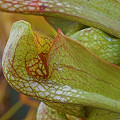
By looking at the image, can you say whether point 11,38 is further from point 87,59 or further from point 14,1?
point 87,59

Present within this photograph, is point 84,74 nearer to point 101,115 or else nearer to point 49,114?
point 101,115

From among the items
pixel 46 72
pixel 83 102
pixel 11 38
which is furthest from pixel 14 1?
pixel 83 102

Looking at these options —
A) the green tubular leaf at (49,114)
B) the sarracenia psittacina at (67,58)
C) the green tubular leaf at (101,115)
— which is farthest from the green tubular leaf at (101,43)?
the green tubular leaf at (49,114)

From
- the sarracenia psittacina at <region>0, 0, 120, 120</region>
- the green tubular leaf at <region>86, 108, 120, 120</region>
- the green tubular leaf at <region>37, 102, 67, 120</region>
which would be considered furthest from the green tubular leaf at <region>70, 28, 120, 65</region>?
the green tubular leaf at <region>37, 102, 67, 120</region>

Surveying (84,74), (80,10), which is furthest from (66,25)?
(84,74)

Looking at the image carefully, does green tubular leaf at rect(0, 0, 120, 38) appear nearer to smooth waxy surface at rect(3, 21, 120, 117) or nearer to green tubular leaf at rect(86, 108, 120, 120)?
smooth waxy surface at rect(3, 21, 120, 117)

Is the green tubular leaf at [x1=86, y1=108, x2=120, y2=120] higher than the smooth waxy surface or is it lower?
lower

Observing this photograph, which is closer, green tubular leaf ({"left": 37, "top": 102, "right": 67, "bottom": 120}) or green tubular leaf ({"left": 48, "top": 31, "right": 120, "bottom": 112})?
green tubular leaf ({"left": 48, "top": 31, "right": 120, "bottom": 112})

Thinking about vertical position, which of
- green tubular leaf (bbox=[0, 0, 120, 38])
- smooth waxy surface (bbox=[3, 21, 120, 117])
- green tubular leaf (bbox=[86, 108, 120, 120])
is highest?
green tubular leaf (bbox=[0, 0, 120, 38])
